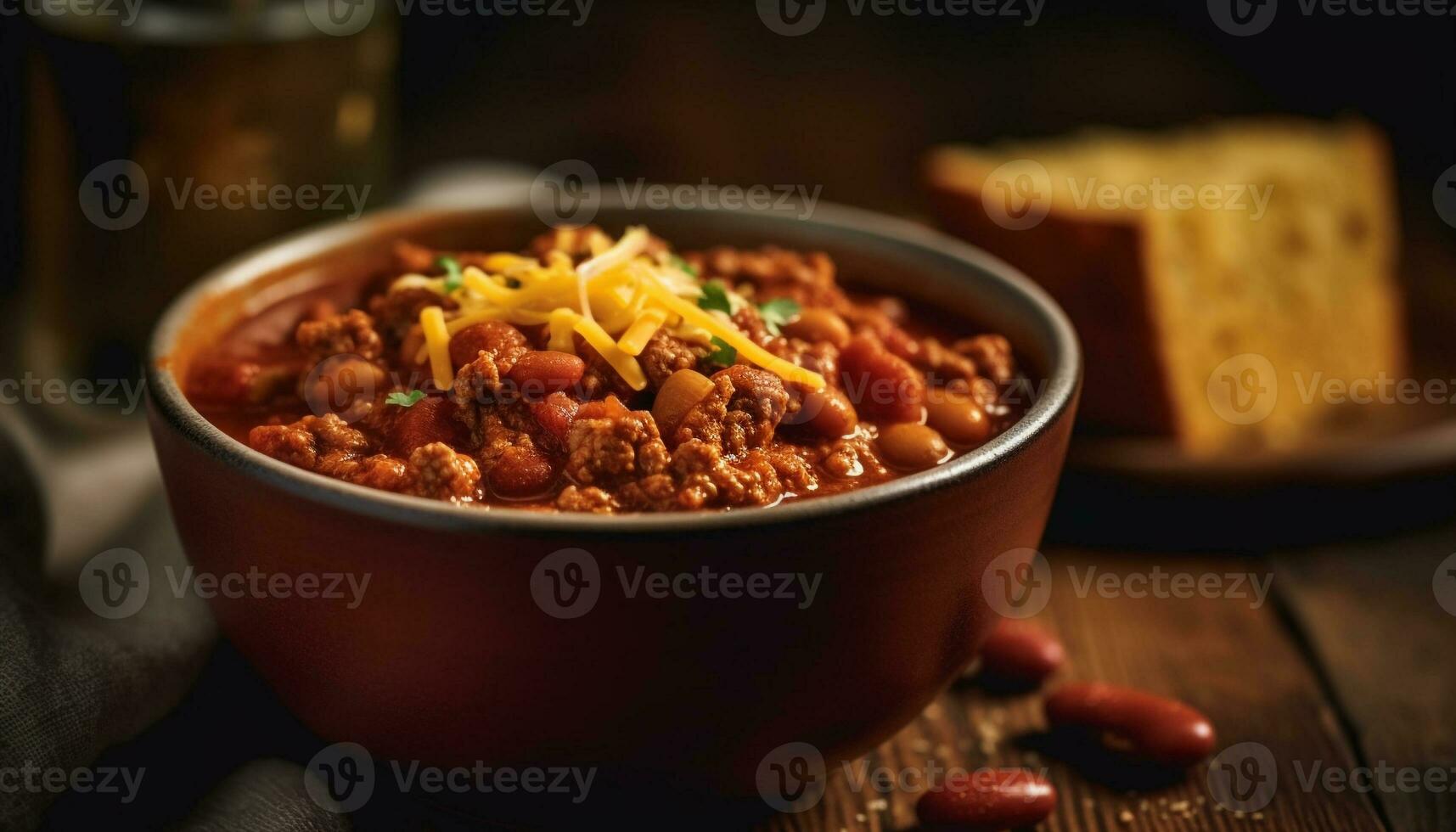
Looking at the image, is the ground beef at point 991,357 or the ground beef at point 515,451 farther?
the ground beef at point 991,357

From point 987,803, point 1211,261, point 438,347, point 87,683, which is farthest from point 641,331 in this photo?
point 1211,261

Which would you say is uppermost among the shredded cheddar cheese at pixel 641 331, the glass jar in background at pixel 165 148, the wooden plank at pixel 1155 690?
the shredded cheddar cheese at pixel 641 331

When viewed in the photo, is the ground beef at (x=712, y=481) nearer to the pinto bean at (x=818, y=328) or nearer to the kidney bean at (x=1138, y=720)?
the pinto bean at (x=818, y=328)

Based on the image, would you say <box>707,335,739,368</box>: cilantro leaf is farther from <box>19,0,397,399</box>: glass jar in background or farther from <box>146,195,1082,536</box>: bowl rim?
<box>19,0,397,399</box>: glass jar in background

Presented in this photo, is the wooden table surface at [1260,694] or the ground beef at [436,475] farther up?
the ground beef at [436,475]

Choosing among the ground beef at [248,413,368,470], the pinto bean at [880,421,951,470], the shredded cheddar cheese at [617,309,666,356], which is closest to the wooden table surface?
the pinto bean at [880,421,951,470]

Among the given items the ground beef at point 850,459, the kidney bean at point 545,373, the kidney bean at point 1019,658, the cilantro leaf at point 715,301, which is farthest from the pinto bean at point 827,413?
the kidney bean at point 1019,658

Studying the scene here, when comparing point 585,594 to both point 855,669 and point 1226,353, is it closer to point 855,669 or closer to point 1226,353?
point 855,669
